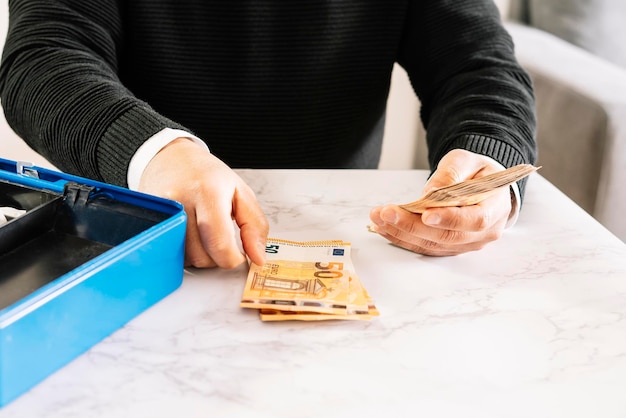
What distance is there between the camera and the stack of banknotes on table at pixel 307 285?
2.20 ft

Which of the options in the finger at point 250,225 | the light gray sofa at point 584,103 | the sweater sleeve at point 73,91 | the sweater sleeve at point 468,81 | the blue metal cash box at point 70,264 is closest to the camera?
the blue metal cash box at point 70,264

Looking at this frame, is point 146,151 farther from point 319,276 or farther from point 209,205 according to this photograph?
point 319,276

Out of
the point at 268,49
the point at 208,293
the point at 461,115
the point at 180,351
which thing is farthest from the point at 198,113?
the point at 180,351

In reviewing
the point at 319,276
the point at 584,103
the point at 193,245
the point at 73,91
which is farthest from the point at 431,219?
the point at 584,103

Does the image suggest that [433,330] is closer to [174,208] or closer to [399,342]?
[399,342]

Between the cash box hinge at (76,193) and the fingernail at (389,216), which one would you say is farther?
the fingernail at (389,216)

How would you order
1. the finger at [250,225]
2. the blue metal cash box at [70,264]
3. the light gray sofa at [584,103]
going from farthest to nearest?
the light gray sofa at [584,103] → the finger at [250,225] → the blue metal cash box at [70,264]

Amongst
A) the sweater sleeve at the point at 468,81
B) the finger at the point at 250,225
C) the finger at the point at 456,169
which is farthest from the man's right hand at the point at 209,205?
the sweater sleeve at the point at 468,81

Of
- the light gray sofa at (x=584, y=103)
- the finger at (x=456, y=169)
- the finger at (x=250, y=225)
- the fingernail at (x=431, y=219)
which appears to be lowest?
the light gray sofa at (x=584, y=103)

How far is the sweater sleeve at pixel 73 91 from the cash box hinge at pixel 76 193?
0.13m

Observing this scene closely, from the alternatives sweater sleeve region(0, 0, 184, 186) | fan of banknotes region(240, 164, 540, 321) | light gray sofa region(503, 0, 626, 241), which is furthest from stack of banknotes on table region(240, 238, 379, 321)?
light gray sofa region(503, 0, 626, 241)

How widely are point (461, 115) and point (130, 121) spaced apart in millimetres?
496

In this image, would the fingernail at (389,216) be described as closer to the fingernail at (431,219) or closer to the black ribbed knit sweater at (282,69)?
the fingernail at (431,219)

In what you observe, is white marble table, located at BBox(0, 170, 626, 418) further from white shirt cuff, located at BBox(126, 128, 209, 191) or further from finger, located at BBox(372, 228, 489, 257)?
white shirt cuff, located at BBox(126, 128, 209, 191)
